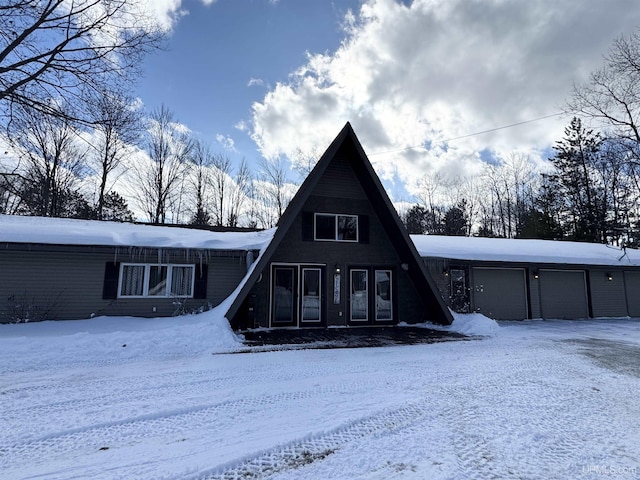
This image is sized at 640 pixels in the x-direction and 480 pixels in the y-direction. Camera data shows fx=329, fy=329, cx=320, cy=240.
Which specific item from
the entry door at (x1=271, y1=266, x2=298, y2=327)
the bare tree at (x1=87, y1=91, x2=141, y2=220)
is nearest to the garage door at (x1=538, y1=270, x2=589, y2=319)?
the entry door at (x1=271, y1=266, x2=298, y2=327)

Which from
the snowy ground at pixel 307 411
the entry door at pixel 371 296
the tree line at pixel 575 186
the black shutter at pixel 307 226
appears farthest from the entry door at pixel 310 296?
the tree line at pixel 575 186

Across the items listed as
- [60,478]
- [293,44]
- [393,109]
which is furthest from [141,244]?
[393,109]

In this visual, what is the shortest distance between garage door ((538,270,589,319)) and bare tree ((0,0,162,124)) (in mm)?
16044

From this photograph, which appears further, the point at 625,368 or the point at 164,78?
the point at 164,78

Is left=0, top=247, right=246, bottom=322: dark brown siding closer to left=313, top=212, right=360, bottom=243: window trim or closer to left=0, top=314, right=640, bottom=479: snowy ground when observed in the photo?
→ left=0, top=314, right=640, bottom=479: snowy ground

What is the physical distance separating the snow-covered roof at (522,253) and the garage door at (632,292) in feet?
2.19

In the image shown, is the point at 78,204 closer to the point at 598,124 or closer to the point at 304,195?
the point at 304,195

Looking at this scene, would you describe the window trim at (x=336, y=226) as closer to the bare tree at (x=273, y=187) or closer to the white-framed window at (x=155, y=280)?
the white-framed window at (x=155, y=280)

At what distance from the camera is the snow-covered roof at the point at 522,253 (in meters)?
11.7

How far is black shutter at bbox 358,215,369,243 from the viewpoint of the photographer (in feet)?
35.1

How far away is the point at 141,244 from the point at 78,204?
51.0 ft

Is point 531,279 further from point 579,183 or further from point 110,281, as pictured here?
point 579,183

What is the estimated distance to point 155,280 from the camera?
9.42 m

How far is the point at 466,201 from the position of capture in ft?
103
